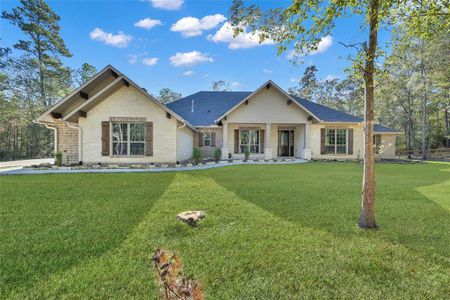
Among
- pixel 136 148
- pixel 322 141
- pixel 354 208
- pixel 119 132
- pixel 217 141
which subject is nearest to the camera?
pixel 354 208

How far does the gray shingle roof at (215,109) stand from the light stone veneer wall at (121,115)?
18.3ft

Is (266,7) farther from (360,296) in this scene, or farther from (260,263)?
(360,296)

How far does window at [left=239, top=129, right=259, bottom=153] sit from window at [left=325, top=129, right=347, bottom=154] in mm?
5412

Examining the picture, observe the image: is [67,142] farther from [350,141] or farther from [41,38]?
[350,141]

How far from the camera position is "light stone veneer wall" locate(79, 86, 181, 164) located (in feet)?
40.0

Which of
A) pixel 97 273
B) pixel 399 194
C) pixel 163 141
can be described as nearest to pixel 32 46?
pixel 163 141

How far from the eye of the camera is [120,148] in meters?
12.6

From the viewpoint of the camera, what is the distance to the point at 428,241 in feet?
11.1

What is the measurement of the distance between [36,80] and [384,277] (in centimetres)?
3363

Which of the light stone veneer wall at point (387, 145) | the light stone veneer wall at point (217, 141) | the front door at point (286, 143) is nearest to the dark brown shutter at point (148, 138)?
the light stone veneer wall at point (217, 141)

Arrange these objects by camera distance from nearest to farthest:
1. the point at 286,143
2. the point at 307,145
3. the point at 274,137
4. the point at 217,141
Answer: the point at 307,145 → the point at 217,141 → the point at 274,137 → the point at 286,143

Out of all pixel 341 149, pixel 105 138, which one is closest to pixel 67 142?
pixel 105 138

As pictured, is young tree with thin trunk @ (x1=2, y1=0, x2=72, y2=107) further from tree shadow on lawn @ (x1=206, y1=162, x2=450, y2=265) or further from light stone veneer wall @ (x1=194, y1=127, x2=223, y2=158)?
tree shadow on lawn @ (x1=206, y1=162, x2=450, y2=265)

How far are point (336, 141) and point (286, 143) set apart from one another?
381 centimetres
